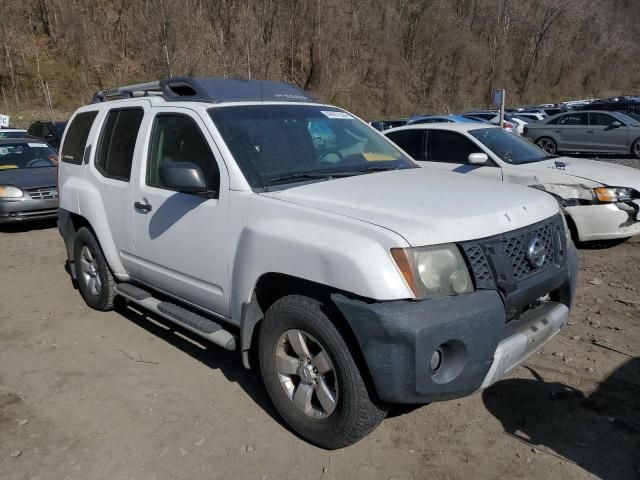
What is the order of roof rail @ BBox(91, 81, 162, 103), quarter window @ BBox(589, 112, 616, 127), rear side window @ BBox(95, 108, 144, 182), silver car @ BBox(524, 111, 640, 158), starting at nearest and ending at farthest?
rear side window @ BBox(95, 108, 144, 182) < roof rail @ BBox(91, 81, 162, 103) < silver car @ BBox(524, 111, 640, 158) < quarter window @ BBox(589, 112, 616, 127)

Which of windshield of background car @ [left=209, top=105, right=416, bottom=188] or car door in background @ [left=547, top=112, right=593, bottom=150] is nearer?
windshield of background car @ [left=209, top=105, right=416, bottom=188]

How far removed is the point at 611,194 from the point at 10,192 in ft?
28.2

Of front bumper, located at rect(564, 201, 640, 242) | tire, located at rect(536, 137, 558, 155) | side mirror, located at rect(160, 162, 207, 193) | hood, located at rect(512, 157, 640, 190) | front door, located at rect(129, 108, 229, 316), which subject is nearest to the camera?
side mirror, located at rect(160, 162, 207, 193)

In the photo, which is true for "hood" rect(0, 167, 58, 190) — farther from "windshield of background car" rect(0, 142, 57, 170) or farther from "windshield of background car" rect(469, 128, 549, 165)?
"windshield of background car" rect(469, 128, 549, 165)

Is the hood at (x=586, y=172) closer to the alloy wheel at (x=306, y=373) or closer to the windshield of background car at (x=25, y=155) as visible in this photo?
the alloy wheel at (x=306, y=373)

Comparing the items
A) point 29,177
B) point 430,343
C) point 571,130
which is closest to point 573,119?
point 571,130

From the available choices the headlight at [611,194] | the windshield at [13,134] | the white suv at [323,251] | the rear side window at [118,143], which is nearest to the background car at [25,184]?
the windshield at [13,134]

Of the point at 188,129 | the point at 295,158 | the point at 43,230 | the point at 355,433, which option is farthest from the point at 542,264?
the point at 43,230

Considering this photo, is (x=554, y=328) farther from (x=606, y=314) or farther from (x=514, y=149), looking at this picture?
(x=514, y=149)

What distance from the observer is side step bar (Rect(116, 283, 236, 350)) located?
3465 millimetres

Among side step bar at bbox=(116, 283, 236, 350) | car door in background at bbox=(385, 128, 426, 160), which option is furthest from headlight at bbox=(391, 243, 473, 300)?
car door in background at bbox=(385, 128, 426, 160)

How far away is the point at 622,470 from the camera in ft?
9.23

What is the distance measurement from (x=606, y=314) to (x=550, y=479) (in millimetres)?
2461

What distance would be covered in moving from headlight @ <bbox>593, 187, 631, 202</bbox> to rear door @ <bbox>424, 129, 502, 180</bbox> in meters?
1.18
